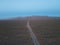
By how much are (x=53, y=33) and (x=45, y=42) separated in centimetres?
11

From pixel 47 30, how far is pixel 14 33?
0.83 ft

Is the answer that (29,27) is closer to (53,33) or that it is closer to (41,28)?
(41,28)

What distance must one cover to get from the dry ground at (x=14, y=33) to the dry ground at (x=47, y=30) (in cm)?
8

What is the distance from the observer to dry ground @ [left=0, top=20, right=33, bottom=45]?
887 mm

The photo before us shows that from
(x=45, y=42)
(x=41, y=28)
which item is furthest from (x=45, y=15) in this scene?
(x=45, y=42)

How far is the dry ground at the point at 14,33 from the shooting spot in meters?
0.89

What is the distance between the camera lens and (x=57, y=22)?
105 cm

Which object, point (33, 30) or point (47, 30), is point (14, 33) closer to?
point (33, 30)

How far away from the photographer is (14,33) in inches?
37.6

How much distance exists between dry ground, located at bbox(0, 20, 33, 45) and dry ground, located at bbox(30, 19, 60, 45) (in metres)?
0.08

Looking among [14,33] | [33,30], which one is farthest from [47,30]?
[14,33]

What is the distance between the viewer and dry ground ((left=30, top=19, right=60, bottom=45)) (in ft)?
2.92

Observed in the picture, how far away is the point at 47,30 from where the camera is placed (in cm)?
97

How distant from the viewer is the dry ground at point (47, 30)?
2.92 ft
